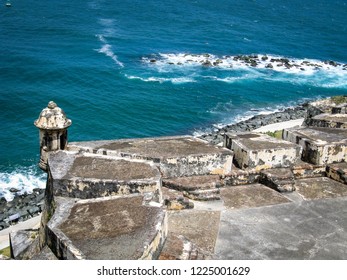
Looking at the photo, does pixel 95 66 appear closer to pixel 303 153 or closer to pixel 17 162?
pixel 17 162

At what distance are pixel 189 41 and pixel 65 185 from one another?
205 ft

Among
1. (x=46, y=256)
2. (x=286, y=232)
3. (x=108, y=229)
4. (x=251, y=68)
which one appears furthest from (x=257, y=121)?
(x=46, y=256)

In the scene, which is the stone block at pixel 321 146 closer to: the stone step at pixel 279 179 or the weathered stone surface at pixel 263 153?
the weathered stone surface at pixel 263 153

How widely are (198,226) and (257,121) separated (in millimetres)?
31889

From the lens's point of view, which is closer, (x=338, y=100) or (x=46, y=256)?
(x=46, y=256)

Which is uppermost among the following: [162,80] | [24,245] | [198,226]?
[198,226]

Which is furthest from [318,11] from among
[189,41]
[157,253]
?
[157,253]

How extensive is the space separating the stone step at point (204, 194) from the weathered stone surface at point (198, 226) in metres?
0.56

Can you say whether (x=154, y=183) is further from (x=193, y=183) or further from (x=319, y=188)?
(x=319, y=188)

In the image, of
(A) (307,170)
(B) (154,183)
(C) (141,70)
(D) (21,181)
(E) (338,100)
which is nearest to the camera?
(B) (154,183)

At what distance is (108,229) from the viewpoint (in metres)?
8.68

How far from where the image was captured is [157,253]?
8.56 meters

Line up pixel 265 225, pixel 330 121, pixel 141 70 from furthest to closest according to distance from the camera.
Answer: pixel 141 70 < pixel 330 121 < pixel 265 225

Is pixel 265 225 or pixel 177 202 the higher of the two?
pixel 177 202
